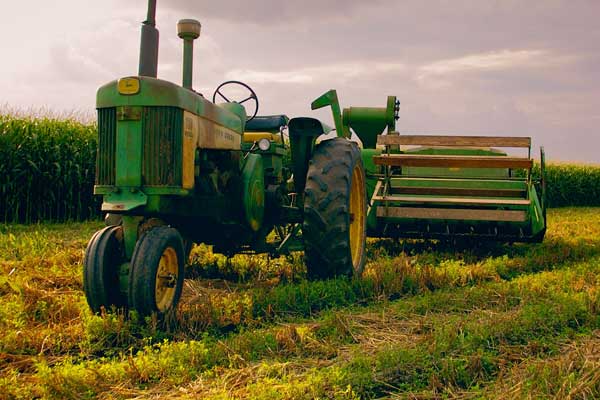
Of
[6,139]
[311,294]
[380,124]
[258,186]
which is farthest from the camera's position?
[6,139]

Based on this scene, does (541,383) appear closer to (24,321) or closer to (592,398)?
(592,398)

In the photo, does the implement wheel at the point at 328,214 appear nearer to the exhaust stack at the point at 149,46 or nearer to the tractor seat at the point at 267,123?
the tractor seat at the point at 267,123

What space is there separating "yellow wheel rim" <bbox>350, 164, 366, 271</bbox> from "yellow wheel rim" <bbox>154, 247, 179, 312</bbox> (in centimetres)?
218

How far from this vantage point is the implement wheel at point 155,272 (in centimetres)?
393

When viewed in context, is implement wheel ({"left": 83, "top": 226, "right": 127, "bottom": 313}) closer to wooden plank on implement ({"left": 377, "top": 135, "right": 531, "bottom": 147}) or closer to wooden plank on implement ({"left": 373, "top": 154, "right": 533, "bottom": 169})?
wooden plank on implement ({"left": 373, "top": 154, "right": 533, "bottom": 169})

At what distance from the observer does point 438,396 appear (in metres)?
3.03

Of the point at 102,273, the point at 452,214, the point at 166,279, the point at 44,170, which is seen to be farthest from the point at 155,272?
the point at 44,170

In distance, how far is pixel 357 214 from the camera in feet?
20.6

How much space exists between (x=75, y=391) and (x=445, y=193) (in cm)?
614

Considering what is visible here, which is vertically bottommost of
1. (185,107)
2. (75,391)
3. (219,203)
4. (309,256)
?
(75,391)

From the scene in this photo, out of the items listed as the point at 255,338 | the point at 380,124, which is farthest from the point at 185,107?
the point at 380,124

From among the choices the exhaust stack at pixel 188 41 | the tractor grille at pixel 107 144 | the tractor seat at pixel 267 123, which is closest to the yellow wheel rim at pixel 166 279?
the tractor grille at pixel 107 144

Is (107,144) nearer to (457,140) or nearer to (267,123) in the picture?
(267,123)

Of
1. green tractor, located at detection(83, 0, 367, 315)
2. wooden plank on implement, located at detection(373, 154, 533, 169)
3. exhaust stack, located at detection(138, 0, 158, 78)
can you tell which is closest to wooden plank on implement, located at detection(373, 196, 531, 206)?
wooden plank on implement, located at detection(373, 154, 533, 169)
